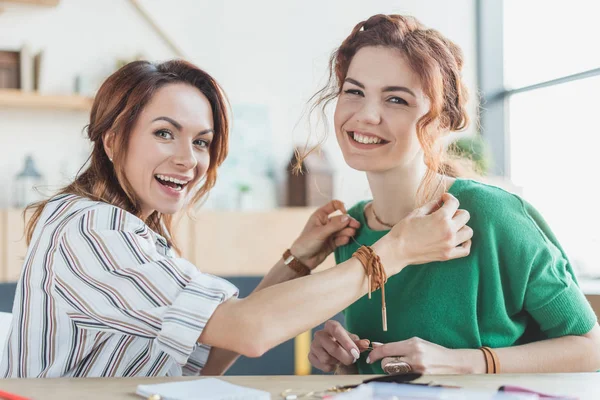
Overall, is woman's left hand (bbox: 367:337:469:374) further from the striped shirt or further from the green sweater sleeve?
the striped shirt

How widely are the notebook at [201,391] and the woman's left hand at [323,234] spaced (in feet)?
2.25

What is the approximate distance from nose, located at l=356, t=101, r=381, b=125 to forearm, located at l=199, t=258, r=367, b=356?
0.37m

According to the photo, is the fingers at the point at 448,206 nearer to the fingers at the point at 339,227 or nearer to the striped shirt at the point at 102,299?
the fingers at the point at 339,227

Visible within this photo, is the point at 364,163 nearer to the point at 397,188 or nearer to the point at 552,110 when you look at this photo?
the point at 397,188

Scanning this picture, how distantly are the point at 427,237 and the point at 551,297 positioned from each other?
0.96 ft

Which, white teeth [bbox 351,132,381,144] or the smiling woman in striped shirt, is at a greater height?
white teeth [bbox 351,132,381,144]

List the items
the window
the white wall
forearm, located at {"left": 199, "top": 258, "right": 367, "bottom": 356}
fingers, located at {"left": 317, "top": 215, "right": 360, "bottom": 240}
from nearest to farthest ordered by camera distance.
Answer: forearm, located at {"left": 199, "top": 258, "right": 367, "bottom": 356} → fingers, located at {"left": 317, "top": 215, "right": 360, "bottom": 240} → the window → the white wall

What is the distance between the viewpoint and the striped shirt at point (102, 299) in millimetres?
1227

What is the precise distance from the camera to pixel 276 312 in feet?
3.91

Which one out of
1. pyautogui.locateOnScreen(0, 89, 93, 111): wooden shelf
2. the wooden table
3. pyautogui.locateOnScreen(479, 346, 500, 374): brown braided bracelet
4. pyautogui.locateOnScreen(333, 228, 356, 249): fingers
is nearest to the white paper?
the wooden table

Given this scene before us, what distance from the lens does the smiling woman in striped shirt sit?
1.21 m

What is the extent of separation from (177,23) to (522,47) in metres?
2.10

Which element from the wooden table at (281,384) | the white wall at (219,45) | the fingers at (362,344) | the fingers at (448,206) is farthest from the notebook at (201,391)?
the white wall at (219,45)

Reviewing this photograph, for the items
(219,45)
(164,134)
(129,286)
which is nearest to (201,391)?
(129,286)
